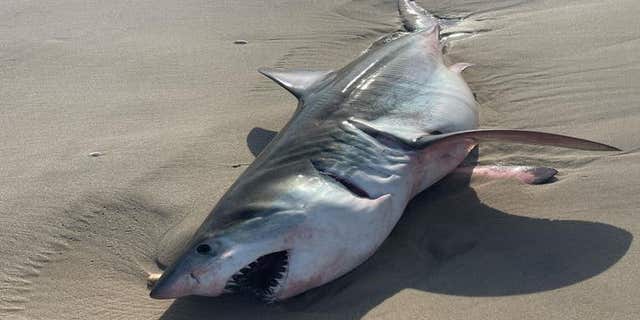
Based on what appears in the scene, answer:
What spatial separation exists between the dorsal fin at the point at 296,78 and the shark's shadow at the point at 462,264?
5.15 ft

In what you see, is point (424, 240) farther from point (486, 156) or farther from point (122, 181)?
point (122, 181)

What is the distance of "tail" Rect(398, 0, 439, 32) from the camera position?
6.55 metres

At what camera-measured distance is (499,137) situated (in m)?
3.42

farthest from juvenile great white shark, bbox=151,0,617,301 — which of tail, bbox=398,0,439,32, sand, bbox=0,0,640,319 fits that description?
tail, bbox=398,0,439,32

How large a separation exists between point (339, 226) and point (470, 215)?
29.7 inches

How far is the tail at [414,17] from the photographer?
258 inches

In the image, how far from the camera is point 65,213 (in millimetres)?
3785

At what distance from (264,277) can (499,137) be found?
50.7 inches

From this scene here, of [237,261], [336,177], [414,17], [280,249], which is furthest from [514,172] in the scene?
[414,17]

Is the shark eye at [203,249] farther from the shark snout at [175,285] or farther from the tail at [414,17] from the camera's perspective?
the tail at [414,17]

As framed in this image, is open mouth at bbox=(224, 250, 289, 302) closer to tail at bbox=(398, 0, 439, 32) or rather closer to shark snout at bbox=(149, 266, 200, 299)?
shark snout at bbox=(149, 266, 200, 299)

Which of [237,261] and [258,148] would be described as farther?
[258,148]

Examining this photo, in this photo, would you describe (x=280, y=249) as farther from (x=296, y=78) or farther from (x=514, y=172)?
(x=296, y=78)

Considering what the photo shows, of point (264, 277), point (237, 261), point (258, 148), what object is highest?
point (237, 261)
